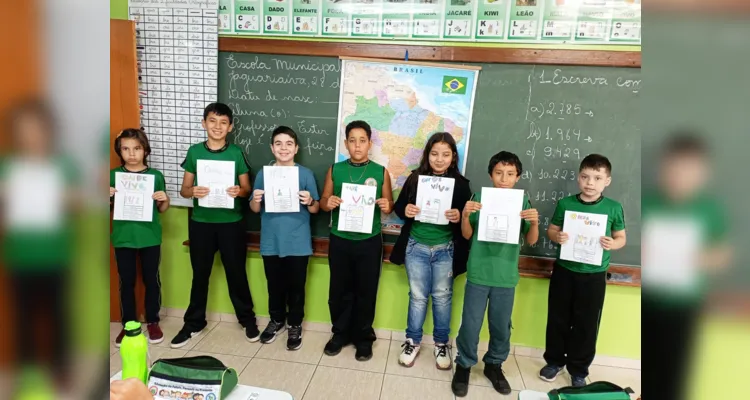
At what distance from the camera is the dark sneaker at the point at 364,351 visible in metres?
2.54

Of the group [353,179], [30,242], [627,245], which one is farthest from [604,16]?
[30,242]

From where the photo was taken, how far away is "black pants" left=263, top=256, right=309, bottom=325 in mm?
2629

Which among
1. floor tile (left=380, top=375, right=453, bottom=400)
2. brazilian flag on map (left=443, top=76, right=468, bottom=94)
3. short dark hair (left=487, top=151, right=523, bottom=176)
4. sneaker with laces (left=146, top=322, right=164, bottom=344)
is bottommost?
floor tile (left=380, top=375, right=453, bottom=400)

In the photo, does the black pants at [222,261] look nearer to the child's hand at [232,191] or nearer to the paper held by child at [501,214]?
the child's hand at [232,191]

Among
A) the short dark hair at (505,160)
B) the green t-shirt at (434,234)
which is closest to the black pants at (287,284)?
the green t-shirt at (434,234)

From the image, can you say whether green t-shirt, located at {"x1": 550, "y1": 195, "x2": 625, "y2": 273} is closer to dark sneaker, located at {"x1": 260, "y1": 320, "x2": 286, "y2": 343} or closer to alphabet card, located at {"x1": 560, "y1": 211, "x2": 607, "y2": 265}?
alphabet card, located at {"x1": 560, "y1": 211, "x2": 607, "y2": 265}

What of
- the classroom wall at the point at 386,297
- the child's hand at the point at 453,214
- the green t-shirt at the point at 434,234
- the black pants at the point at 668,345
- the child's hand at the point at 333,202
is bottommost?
the classroom wall at the point at 386,297

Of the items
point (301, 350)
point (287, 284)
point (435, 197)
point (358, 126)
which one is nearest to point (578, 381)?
point (435, 197)

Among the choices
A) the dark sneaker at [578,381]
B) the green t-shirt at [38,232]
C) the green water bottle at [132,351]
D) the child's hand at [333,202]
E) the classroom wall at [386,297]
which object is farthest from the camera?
the classroom wall at [386,297]

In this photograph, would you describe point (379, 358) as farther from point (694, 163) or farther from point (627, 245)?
point (694, 163)

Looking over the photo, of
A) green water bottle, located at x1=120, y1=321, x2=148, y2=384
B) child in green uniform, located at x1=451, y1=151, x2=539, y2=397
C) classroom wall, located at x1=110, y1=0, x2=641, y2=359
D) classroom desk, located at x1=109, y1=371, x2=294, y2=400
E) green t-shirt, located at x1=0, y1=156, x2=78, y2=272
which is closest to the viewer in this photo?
green t-shirt, located at x1=0, y1=156, x2=78, y2=272

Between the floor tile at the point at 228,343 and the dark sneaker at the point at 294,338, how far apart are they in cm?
20

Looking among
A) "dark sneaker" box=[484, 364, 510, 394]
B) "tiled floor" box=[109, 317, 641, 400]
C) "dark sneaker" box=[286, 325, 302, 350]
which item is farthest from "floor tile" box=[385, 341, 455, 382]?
"dark sneaker" box=[286, 325, 302, 350]

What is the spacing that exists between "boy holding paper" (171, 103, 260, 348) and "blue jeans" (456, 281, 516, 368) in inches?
53.3
